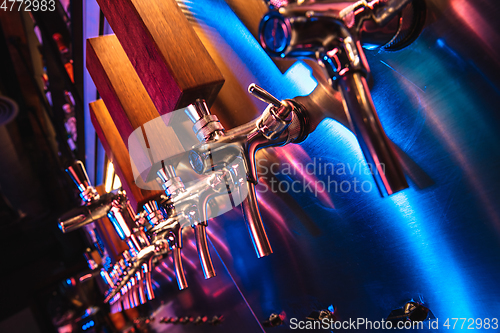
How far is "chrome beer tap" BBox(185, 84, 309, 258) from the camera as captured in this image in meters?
0.38

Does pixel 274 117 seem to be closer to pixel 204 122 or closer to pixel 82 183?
pixel 204 122

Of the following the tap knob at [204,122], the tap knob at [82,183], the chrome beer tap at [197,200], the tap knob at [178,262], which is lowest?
the tap knob at [178,262]

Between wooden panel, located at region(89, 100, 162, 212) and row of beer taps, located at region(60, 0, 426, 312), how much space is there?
2.0 inches

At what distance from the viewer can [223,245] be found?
96 centimetres

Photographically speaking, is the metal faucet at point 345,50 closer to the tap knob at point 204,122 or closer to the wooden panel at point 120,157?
the tap knob at point 204,122

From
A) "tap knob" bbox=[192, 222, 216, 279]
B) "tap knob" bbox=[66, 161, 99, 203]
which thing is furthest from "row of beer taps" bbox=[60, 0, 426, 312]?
"tap knob" bbox=[66, 161, 99, 203]

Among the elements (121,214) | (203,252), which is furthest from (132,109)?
(121,214)

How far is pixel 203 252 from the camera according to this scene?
1.56 ft

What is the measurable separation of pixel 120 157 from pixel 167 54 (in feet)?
1.70

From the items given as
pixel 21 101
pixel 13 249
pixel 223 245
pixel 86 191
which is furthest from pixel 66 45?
pixel 13 249

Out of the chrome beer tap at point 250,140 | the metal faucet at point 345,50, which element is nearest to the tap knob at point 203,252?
the chrome beer tap at point 250,140

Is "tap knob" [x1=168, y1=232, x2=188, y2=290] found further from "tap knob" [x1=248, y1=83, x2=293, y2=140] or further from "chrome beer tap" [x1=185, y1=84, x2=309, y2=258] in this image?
"tap knob" [x1=248, y1=83, x2=293, y2=140]

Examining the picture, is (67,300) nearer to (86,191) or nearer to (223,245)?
(86,191)

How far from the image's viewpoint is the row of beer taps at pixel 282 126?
0.73 ft
